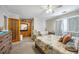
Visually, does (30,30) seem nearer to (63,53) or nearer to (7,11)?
(7,11)

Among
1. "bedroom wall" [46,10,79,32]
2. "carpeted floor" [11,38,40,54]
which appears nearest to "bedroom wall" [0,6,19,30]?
"carpeted floor" [11,38,40,54]

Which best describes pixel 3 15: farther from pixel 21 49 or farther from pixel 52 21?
pixel 52 21

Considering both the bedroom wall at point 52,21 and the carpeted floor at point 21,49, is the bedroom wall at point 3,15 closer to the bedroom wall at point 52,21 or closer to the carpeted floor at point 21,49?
the carpeted floor at point 21,49

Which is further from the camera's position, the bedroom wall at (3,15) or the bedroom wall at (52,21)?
the bedroom wall at (52,21)

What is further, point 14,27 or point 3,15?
point 14,27

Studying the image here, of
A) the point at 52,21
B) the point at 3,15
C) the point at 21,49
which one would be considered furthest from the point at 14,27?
the point at 52,21

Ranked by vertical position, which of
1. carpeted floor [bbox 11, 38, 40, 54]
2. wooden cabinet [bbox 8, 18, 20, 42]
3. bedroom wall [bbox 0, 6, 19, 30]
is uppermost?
bedroom wall [bbox 0, 6, 19, 30]

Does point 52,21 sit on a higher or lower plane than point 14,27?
higher

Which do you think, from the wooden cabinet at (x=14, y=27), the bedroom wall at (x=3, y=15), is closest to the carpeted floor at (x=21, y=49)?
the wooden cabinet at (x=14, y=27)

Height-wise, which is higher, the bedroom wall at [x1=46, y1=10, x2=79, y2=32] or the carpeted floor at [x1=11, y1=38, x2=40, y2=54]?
the bedroom wall at [x1=46, y1=10, x2=79, y2=32]

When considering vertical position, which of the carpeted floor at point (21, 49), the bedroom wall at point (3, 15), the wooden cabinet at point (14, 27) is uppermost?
the bedroom wall at point (3, 15)

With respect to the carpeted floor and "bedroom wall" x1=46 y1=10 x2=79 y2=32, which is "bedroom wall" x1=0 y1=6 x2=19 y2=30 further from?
"bedroom wall" x1=46 y1=10 x2=79 y2=32

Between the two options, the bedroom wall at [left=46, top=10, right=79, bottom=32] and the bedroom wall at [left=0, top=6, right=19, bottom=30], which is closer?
the bedroom wall at [left=0, top=6, right=19, bottom=30]

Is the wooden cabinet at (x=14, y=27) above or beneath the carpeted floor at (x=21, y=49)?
above
